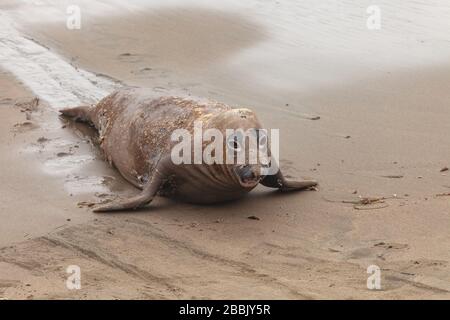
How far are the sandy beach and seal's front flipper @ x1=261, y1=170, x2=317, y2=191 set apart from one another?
77mm

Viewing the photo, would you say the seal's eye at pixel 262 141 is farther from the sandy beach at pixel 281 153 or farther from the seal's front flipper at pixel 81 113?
the seal's front flipper at pixel 81 113

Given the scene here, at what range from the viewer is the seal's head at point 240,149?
230 inches

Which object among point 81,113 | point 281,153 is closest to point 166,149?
point 281,153

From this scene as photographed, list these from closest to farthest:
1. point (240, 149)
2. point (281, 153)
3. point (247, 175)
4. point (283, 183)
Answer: point (247, 175), point (240, 149), point (283, 183), point (281, 153)

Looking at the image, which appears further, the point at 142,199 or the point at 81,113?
the point at 81,113

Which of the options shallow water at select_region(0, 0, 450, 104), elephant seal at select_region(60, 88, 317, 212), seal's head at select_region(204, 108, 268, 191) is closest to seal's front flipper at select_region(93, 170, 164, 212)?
elephant seal at select_region(60, 88, 317, 212)

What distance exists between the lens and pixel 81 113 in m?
8.54

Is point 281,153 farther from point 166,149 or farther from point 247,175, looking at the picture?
point 247,175

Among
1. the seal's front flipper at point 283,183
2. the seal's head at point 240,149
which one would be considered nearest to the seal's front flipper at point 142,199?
the seal's head at point 240,149

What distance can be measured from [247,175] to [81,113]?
10.5 ft

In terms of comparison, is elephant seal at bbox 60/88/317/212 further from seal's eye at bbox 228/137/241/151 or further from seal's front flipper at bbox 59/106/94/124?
seal's front flipper at bbox 59/106/94/124

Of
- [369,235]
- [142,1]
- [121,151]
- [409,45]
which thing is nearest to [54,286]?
[369,235]

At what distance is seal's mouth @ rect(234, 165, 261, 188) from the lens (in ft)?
19.0

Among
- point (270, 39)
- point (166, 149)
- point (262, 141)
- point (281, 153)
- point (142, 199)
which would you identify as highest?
point (270, 39)
